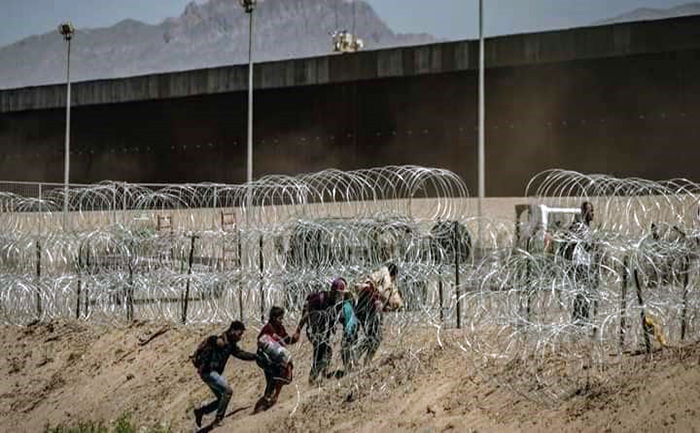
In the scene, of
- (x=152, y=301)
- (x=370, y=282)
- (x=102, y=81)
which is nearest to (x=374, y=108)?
(x=102, y=81)

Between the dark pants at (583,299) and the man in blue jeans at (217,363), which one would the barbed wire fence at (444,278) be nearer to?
the dark pants at (583,299)

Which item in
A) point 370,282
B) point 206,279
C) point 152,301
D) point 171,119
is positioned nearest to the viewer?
point 370,282

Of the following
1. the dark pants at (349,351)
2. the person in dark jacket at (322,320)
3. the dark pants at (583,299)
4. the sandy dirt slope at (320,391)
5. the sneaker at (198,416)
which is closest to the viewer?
the sandy dirt slope at (320,391)

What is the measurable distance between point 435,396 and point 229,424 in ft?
10.2

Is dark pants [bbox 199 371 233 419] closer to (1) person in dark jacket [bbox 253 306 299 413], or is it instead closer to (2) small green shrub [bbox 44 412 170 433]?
(1) person in dark jacket [bbox 253 306 299 413]

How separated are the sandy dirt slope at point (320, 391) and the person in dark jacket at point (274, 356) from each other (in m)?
0.23

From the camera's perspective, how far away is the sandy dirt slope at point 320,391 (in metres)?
12.3

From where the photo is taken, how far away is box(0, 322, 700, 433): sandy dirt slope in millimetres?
12305

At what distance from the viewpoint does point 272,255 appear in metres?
19.1

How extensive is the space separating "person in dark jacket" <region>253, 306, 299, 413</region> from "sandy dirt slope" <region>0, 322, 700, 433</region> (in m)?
0.23

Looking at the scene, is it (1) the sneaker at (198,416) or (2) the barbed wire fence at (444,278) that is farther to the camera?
(1) the sneaker at (198,416)

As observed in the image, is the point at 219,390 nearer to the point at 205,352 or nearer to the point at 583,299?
the point at 205,352

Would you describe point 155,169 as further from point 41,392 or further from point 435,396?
point 435,396

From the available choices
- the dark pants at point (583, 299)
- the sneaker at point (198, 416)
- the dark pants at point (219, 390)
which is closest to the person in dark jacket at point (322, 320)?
the dark pants at point (219, 390)
